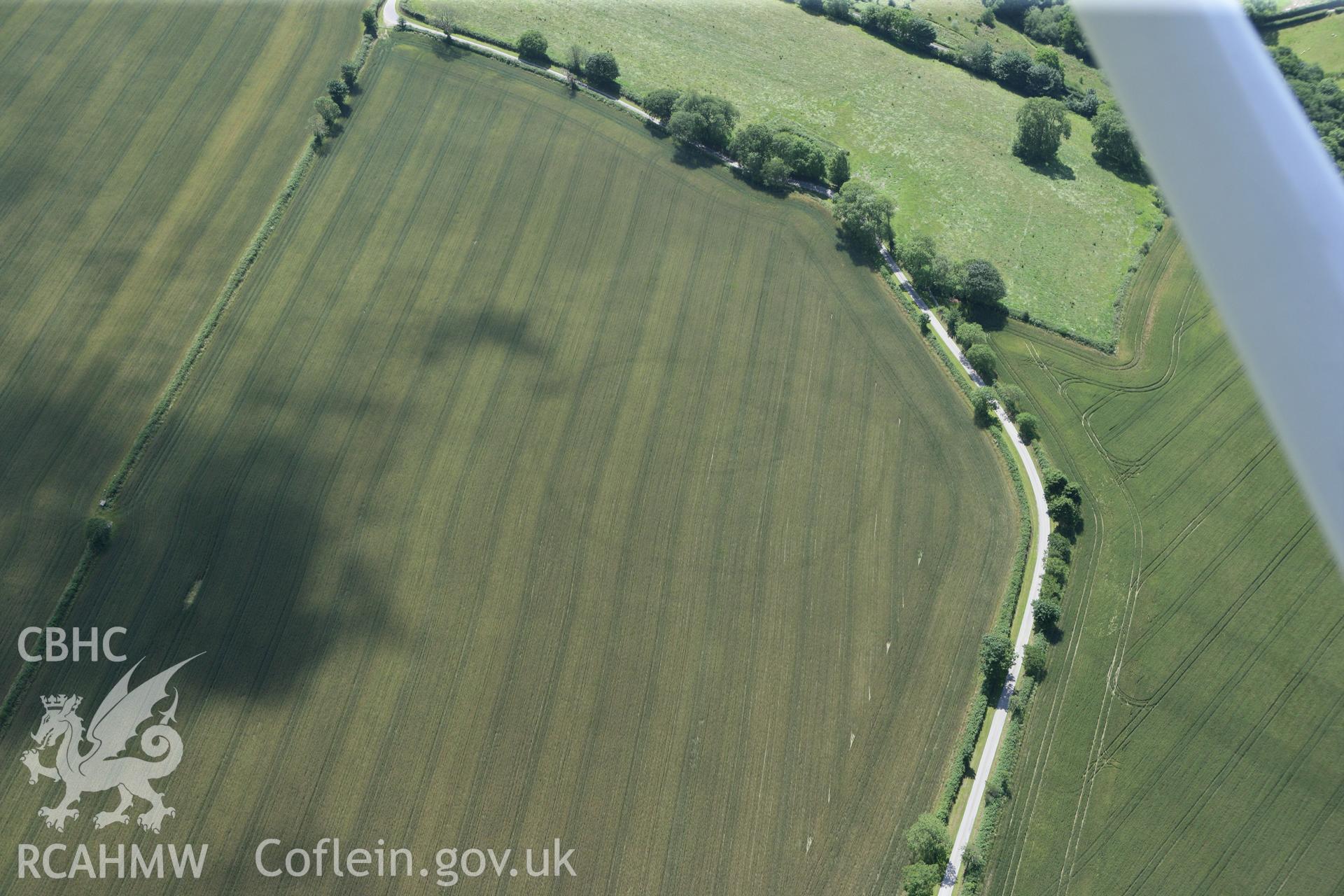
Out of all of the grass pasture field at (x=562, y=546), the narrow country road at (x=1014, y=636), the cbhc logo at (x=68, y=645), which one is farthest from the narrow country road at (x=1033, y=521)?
the cbhc logo at (x=68, y=645)

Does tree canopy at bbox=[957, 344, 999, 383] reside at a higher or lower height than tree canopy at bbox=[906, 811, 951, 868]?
higher

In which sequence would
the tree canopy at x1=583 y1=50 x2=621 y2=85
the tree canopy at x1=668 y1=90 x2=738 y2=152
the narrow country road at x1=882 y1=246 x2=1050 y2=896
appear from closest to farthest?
1. the narrow country road at x1=882 y1=246 x2=1050 y2=896
2. the tree canopy at x1=668 y1=90 x2=738 y2=152
3. the tree canopy at x1=583 y1=50 x2=621 y2=85

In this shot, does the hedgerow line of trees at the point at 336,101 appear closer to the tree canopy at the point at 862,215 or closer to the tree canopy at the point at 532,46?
the tree canopy at the point at 532,46

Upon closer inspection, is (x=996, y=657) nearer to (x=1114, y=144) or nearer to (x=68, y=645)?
(x=68, y=645)

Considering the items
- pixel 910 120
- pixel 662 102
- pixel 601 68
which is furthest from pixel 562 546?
pixel 910 120

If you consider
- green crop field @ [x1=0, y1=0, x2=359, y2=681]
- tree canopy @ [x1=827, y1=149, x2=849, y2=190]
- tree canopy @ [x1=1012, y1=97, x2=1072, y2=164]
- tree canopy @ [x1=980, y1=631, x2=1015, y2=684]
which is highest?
tree canopy @ [x1=1012, y1=97, x2=1072, y2=164]

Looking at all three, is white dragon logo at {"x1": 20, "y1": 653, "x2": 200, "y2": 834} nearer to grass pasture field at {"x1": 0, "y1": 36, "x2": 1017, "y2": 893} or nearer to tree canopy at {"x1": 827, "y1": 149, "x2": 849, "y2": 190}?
grass pasture field at {"x1": 0, "y1": 36, "x2": 1017, "y2": 893}

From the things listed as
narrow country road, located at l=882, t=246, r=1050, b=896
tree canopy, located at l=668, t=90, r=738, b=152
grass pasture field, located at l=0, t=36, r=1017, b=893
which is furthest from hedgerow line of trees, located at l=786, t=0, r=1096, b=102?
narrow country road, located at l=882, t=246, r=1050, b=896
